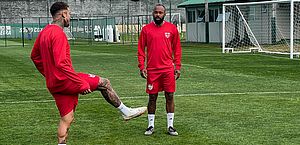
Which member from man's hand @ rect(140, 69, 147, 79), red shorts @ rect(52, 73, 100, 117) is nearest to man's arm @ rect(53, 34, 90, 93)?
red shorts @ rect(52, 73, 100, 117)

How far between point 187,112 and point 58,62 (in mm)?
5533

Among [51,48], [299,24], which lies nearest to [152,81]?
[51,48]

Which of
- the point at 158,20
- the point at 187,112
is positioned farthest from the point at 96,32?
the point at 158,20

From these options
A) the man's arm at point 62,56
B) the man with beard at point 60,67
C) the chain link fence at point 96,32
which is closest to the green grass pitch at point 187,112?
the man with beard at point 60,67

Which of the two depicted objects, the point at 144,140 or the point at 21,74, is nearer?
the point at 144,140

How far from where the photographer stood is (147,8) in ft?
274

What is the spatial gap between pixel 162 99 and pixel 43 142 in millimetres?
5611

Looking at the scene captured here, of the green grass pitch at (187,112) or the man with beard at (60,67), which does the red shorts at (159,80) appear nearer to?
the green grass pitch at (187,112)

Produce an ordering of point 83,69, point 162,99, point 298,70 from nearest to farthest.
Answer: point 162,99 → point 298,70 → point 83,69

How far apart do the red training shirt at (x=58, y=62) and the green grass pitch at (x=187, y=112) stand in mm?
2018

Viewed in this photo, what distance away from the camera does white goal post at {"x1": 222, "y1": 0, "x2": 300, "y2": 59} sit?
1481 inches

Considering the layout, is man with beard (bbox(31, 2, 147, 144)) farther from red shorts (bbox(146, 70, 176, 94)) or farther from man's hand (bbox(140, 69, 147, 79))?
man's hand (bbox(140, 69, 147, 79))

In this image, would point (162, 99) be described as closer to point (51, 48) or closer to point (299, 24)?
point (51, 48)

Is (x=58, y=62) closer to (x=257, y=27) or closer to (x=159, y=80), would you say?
(x=159, y=80)
